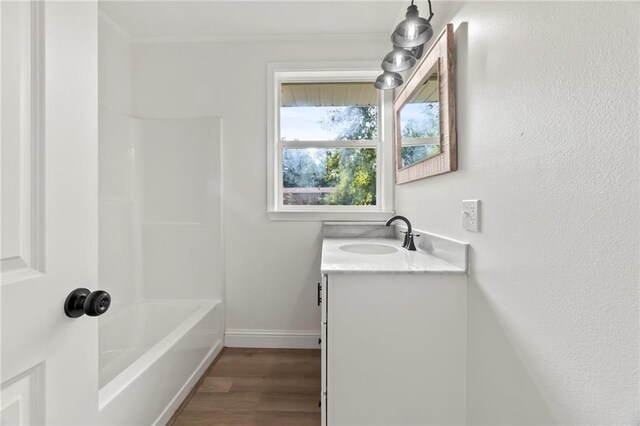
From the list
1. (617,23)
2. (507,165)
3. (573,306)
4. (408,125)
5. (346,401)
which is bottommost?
(346,401)

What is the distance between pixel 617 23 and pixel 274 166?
2.02 meters

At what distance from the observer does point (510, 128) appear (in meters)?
0.88

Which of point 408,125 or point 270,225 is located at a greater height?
point 408,125

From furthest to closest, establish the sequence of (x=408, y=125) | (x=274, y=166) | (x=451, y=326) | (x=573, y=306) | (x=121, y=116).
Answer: (x=274, y=166)
(x=121, y=116)
(x=408, y=125)
(x=451, y=326)
(x=573, y=306)

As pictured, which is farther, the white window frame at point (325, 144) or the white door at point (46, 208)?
the white window frame at point (325, 144)

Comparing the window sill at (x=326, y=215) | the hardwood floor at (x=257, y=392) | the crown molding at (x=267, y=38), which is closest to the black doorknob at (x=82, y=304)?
the hardwood floor at (x=257, y=392)

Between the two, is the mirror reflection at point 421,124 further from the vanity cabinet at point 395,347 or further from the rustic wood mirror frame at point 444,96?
the vanity cabinet at point 395,347

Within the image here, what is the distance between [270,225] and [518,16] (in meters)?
1.89

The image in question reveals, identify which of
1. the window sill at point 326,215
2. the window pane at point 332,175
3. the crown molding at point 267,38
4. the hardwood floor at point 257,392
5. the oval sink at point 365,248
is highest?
the crown molding at point 267,38

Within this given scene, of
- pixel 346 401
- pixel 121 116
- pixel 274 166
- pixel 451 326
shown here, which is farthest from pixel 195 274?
pixel 451 326

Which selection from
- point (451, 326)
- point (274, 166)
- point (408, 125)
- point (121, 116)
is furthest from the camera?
point (274, 166)

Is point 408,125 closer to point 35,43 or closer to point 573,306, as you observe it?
point 573,306

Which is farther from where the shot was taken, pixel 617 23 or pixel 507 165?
pixel 507 165

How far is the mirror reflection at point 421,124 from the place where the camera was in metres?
1.39
